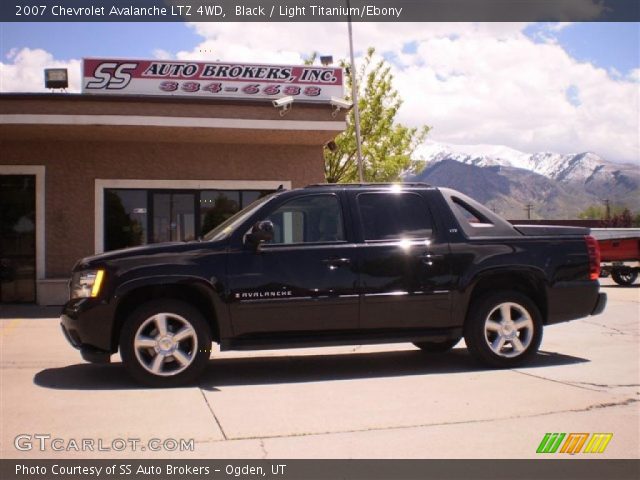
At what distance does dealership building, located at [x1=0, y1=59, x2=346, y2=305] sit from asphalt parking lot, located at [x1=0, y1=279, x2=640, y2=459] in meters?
6.37

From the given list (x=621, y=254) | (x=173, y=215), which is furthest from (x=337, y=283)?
(x=621, y=254)

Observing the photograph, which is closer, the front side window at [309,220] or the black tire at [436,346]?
the front side window at [309,220]

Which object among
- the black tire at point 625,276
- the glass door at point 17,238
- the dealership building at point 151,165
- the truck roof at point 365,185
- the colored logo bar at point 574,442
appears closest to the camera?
the colored logo bar at point 574,442

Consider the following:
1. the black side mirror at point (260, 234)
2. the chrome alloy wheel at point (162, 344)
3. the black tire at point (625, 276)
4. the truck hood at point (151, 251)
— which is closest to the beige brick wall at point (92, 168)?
the truck hood at point (151, 251)

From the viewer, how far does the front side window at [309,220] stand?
7.08 metres

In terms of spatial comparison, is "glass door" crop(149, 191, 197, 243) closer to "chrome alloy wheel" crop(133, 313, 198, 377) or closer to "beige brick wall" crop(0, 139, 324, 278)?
"beige brick wall" crop(0, 139, 324, 278)

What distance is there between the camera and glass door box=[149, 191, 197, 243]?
15344 millimetres

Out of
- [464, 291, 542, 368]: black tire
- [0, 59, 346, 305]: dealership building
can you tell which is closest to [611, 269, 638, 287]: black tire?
[0, 59, 346, 305]: dealership building

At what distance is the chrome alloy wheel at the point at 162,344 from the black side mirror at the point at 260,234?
3.13ft

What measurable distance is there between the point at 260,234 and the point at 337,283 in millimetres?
893

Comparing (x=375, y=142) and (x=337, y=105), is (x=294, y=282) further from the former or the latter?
(x=375, y=142)

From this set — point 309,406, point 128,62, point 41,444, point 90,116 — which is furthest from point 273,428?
point 128,62

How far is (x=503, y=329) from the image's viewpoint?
7371mm

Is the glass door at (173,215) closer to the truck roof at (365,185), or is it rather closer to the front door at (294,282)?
the truck roof at (365,185)
